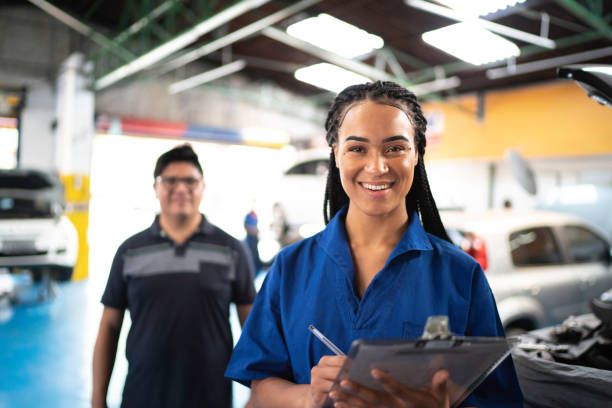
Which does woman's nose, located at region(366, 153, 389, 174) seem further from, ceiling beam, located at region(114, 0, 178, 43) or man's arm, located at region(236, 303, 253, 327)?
ceiling beam, located at region(114, 0, 178, 43)

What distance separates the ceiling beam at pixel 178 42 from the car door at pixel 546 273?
3.62 metres

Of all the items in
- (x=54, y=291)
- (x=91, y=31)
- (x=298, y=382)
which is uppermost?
(x=91, y=31)

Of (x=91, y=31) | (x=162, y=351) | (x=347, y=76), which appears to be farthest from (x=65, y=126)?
(x=162, y=351)

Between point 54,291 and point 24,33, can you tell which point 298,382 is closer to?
point 54,291

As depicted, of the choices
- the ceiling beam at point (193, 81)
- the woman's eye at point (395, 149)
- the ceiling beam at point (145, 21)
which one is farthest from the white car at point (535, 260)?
the ceiling beam at point (193, 81)

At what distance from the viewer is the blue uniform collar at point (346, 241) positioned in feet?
3.57

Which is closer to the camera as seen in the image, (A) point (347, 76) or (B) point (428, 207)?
(B) point (428, 207)

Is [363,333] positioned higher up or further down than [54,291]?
higher up

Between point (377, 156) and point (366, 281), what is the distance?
300 millimetres

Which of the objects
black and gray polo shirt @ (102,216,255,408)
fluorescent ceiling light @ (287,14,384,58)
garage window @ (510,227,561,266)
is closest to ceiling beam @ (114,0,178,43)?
fluorescent ceiling light @ (287,14,384,58)

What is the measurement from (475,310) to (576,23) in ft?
28.1

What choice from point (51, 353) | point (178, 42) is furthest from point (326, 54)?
point (51, 353)

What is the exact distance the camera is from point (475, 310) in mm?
1035

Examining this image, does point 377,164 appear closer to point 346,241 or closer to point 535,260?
point 346,241
